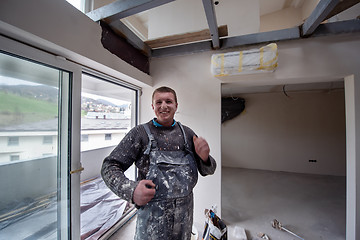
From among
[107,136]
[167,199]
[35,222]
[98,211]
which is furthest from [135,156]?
[107,136]

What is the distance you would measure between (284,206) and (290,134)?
2482mm

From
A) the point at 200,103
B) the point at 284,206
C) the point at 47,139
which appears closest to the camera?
the point at 47,139

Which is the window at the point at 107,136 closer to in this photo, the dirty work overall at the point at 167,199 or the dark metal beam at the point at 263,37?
the dirty work overall at the point at 167,199

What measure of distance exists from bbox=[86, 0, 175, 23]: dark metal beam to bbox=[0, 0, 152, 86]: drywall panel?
91 millimetres

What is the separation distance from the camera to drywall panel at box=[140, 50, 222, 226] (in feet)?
5.87

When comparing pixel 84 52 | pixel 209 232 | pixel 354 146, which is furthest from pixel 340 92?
pixel 84 52

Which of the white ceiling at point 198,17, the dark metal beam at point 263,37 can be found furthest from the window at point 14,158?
the white ceiling at point 198,17

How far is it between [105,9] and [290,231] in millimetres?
3170

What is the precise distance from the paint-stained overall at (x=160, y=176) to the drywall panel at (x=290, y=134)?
3.97 metres

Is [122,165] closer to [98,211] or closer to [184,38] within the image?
[184,38]

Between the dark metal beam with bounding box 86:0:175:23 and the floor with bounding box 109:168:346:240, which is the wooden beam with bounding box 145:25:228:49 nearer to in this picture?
the dark metal beam with bounding box 86:0:175:23

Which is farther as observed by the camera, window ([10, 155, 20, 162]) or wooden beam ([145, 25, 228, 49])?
wooden beam ([145, 25, 228, 49])

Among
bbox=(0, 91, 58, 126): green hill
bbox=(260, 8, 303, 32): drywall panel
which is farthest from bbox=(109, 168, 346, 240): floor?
bbox=(260, 8, 303, 32): drywall panel

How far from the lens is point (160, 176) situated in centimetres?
83
